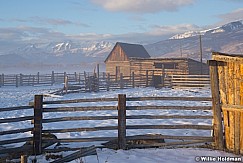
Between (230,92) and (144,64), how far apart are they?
3145 cm

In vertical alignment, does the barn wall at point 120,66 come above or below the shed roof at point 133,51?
below

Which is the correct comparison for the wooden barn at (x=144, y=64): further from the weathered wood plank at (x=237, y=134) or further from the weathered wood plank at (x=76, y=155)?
the weathered wood plank at (x=76, y=155)

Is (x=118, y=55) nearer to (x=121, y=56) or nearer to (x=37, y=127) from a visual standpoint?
(x=121, y=56)

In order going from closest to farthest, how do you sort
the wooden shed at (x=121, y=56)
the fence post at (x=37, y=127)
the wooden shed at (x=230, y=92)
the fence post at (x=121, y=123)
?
the wooden shed at (x=230, y=92) → the fence post at (x=37, y=127) → the fence post at (x=121, y=123) → the wooden shed at (x=121, y=56)

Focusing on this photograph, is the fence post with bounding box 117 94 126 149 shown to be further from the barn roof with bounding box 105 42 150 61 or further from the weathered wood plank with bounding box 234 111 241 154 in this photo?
the barn roof with bounding box 105 42 150 61

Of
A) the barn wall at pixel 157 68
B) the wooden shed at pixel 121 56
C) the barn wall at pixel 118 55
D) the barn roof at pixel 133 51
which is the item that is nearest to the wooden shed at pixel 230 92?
the barn wall at pixel 157 68

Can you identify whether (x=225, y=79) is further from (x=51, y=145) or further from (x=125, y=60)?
(x=125, y=60)

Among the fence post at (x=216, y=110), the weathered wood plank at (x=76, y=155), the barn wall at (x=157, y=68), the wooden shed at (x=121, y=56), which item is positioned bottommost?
the weathered wood plank at (x=76, y=155)

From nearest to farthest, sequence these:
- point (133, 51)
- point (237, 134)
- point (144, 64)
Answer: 1. point (237, 134)
2. point (144, 64)
3. point (133, 51)

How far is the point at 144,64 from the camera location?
Result: 38.9 m

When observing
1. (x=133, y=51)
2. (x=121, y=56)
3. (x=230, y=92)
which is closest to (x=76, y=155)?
(x=230, y=92)

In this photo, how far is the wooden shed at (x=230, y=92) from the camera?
7312 mm

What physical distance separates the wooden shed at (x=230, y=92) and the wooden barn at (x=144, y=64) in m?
23.9

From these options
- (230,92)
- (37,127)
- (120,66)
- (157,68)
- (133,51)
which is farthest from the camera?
(133,51)
